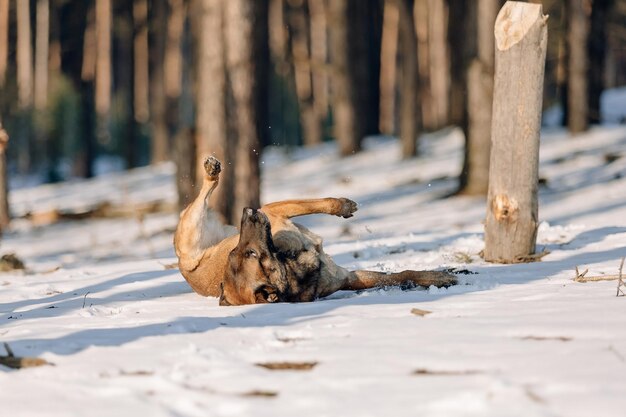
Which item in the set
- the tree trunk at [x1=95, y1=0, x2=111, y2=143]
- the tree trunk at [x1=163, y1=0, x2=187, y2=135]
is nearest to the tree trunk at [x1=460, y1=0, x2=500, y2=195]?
the tree trunk at [x1=163, y1=0, x2=187, y2=135]

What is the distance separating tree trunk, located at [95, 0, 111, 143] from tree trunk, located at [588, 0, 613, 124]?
2094 centimetres

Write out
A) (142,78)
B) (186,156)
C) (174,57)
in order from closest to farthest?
(186,156) < (174,57) < (142,78)

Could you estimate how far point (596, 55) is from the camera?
20375 millimetres

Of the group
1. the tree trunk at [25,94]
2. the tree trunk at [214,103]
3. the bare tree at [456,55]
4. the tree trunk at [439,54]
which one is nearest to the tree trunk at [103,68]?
the tree trunk at [25,94]

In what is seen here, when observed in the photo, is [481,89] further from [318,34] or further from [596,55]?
[318,34]

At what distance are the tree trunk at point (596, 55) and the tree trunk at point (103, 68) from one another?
68.7 feet

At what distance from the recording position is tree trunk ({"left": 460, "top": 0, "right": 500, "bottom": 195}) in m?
13.5

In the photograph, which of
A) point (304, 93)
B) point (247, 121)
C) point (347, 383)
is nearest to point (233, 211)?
point (247, 121)

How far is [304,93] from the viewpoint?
2936cm

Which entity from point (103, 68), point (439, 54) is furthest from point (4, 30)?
point (439, 54)

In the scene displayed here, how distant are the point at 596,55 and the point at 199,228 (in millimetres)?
14948

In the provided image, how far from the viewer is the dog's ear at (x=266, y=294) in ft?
20.8

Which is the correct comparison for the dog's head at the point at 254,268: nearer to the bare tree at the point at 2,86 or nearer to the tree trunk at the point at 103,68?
the bare tree at the point at 2,86

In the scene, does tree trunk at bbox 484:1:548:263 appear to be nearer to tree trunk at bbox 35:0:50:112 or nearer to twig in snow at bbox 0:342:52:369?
twig in snow at bbox 0:342:52:369
